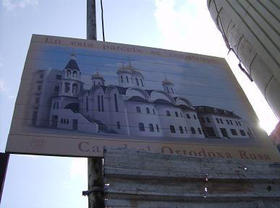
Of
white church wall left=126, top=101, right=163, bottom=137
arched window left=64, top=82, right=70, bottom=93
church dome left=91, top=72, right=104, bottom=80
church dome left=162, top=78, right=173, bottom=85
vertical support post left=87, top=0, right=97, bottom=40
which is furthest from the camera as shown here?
vertical support post left=87, top=0, right=97, bottom=40

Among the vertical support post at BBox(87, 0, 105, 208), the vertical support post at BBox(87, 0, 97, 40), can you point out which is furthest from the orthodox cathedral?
the vertical support post at BBox(87, 0, 97, 40)

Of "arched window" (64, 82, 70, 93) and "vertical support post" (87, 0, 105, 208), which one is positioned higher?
"arched window" (64, 82, 70, 93)

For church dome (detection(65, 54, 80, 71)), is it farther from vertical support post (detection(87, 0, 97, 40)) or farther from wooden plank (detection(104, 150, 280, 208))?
wooden plank (detection(104, 150, 280, 208))

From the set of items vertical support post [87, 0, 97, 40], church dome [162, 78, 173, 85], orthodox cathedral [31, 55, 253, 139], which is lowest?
orthodox cathedral [31, 55, 253, 139]

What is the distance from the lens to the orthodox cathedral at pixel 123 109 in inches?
249

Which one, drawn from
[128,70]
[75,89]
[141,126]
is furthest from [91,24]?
[141,126]

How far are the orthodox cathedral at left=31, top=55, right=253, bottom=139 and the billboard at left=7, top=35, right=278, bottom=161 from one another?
0.07ft

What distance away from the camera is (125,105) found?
7.03 metres

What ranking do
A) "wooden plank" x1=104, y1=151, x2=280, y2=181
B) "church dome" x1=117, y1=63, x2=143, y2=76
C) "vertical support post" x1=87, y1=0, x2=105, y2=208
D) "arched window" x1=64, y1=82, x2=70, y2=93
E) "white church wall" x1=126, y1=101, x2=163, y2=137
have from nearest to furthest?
"vertical support post" x1=87, y1=0, x2=105, y2=208
"wooden plank" x1=104, y1=151, x2=280, y2=181
"white church wall" x1=126, y1=101, x2=163, y2=137
"arched window" x1=64, y1=82, x2=70, y2=93
"church dome" x1=117, y1=63, x2=143, y2=76

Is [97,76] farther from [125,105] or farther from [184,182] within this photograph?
[184,182]

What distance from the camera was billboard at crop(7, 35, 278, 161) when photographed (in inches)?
235

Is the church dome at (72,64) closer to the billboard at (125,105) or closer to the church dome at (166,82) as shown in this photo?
the billboard at (125,105)

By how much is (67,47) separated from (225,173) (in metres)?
5.15

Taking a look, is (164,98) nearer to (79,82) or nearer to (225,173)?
(79,82)
